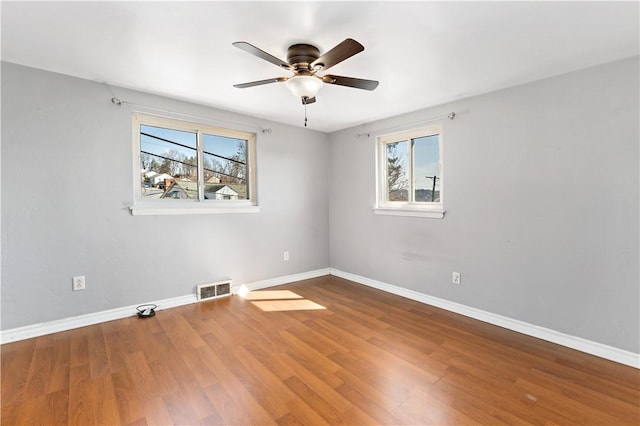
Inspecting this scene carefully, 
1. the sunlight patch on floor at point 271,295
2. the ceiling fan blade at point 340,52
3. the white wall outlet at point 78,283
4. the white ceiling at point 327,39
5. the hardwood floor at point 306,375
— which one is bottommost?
the hardwood floor at point 306,375

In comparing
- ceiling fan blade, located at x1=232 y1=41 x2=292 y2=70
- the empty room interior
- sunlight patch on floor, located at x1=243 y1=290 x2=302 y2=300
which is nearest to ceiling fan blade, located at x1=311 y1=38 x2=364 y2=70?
the empty room interior

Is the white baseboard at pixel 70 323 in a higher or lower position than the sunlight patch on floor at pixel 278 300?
higher

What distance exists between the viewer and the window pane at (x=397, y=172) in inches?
143

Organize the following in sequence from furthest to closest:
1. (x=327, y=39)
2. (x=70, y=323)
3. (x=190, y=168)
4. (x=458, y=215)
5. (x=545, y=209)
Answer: (x=190, y=168), (x=458, y=215), (x=70, y=323), (x=545, y=209), (x=327, y=39)

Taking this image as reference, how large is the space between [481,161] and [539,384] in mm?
1893

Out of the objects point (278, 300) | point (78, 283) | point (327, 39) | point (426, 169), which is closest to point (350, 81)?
point (327, 39)

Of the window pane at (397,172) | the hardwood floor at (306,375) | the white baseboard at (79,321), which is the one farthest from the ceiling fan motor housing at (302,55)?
the white baseboard at (79,321)

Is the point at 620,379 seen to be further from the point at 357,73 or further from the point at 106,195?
the point at 106,195

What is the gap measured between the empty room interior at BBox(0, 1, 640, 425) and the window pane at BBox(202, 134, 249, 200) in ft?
0.08

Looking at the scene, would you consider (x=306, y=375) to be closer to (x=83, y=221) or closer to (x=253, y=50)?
(x=253, y=50)

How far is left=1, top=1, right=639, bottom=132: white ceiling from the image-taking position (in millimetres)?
1619

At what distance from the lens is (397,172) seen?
12.3ft

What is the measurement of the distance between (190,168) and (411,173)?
2.62m

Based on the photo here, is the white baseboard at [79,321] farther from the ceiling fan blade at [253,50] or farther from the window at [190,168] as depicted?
the ceiling fan blade at [253,50]
